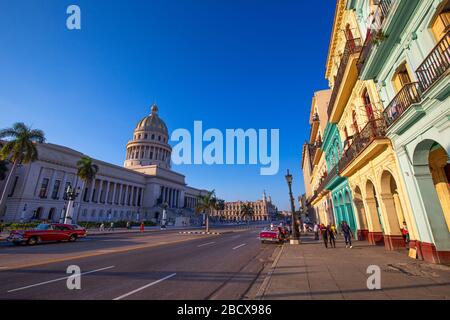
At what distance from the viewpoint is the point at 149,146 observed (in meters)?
93.6

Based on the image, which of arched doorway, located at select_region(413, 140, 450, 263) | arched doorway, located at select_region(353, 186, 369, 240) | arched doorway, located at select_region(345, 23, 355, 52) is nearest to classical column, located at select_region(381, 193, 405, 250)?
arched doorway, located at select_region(413, 140, 450, 263)

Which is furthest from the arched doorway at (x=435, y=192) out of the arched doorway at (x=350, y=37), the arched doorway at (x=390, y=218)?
the arched doorway at (x=350, y=37)

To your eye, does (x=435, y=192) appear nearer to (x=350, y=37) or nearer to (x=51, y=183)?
(x=350, y=37)

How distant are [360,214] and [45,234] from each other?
25.6m

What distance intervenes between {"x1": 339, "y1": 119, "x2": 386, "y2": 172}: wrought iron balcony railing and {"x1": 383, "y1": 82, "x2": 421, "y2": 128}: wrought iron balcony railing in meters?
0.72

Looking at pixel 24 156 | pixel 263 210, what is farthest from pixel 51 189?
pixel 263 210

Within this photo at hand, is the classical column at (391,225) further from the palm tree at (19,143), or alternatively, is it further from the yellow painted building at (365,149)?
the palm tree at (19,143)

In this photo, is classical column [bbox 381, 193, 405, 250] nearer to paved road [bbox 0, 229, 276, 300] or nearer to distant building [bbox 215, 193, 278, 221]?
paved road [bbox 0, 229, 276, 300]

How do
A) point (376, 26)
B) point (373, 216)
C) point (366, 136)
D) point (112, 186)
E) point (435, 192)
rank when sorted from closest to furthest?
point (435, 192)
point (376, 26)
point (366, 136)
point (373, 216)
point (112, 186)

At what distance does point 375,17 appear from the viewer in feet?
32.2

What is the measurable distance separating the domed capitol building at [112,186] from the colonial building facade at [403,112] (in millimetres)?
44865

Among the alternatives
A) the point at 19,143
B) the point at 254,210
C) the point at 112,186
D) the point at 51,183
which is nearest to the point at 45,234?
the point at 19,143

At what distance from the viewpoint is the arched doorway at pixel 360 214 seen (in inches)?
655

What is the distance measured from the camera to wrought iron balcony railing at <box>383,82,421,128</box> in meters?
7.64
